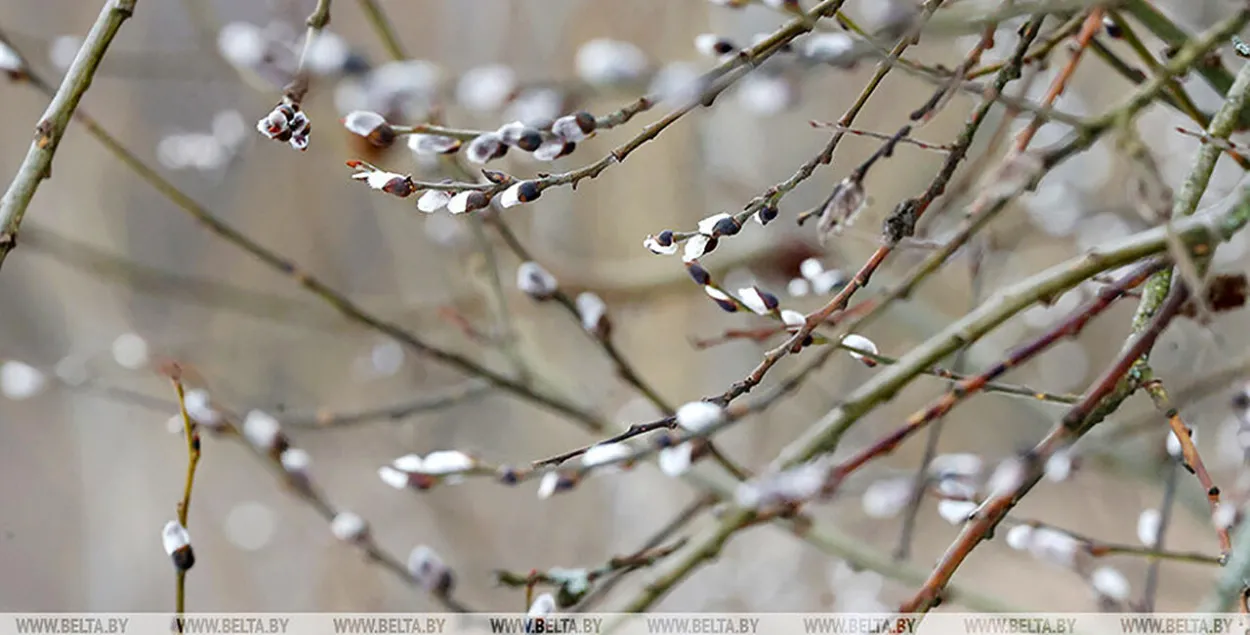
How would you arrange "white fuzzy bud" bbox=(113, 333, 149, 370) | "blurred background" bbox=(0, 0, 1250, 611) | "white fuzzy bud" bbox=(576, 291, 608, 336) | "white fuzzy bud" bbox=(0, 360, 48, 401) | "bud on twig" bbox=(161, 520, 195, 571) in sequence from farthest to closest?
1. "blurred background" bbox=(0, 0, 1250, 611)
2. "white fuzzy bud" bbox=(113, 333, 149, 370)
3. "white fuzzy bud" bbox=(0, 360, 48, 401)
4. "white fuzzy bud" bbox=(576, 291, 608, 336)
5. "bud on twig" bbox=(161, 520, 195, 571)

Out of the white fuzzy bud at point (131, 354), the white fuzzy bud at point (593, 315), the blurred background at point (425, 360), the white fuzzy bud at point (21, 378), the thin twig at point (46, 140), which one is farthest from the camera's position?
the blurred background at point (425, 360)

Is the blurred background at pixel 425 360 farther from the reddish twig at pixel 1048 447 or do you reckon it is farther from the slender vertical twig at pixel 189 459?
the reddish twig at pixel 1048 447

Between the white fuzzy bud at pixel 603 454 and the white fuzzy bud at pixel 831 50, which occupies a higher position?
the white fuzzy bud at pixel 831 50

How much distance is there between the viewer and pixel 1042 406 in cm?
104

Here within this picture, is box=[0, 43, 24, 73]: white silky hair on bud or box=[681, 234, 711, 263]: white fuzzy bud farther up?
box=[0, 43, 24, 73]: white silky hair on bud

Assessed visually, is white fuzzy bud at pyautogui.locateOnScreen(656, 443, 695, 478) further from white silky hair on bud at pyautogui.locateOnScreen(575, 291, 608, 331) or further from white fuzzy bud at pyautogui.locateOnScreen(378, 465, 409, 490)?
white silky hair on bud at pyautogui.locateOnScreen(575, 291, 608, 331)

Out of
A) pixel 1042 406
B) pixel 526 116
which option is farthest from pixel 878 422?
pixel 526 116

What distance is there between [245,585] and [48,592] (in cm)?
43

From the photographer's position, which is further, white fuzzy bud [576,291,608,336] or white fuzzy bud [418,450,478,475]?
white fuzzy bud [576,291,608,336]

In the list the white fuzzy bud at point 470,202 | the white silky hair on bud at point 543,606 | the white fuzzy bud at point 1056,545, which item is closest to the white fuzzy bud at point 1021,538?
the white fuzzy bud at point 1056,545

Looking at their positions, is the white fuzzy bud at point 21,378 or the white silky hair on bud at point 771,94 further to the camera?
the white fuzzy bud at point 21,378

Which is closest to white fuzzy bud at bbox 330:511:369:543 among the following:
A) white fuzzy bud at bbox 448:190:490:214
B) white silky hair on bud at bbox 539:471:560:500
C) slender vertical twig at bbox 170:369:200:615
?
slender vertical twig at bbox 170:369:200:615

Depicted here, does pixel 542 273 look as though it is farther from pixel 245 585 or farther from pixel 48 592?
pixel 48 592

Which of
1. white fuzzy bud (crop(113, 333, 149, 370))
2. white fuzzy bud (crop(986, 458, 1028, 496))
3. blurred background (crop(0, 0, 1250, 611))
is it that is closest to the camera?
white fuzzy bud (crop(986, 458, 1028, 496))
